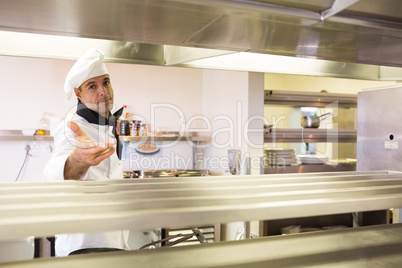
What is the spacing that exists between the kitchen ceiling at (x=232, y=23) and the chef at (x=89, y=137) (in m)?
0.51

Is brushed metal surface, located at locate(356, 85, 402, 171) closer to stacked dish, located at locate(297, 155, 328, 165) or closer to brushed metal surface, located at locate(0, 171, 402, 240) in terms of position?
stacked dish, located at locate(297, 155, 328, 165)

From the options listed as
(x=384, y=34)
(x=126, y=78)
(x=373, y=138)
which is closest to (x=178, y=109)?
(x=126, y=78)

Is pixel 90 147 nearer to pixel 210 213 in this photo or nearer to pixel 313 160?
pixel 210 213

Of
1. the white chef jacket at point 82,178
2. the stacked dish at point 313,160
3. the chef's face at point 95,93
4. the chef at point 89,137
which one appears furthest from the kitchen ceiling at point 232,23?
the stacked dish at point 313,160

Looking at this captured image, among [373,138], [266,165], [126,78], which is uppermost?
[126,78]

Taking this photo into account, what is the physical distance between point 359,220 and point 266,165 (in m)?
0.90

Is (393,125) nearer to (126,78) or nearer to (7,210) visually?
(7,210)

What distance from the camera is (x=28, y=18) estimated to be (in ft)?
1.48

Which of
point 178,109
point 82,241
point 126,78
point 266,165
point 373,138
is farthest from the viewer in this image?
point 178,109

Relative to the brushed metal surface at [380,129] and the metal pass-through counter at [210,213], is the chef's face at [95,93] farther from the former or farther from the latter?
the brushed metal surface at [380,129]

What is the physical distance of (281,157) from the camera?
2256 millimetres

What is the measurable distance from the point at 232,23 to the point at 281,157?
191 cm

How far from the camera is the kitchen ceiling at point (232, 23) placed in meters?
0.40

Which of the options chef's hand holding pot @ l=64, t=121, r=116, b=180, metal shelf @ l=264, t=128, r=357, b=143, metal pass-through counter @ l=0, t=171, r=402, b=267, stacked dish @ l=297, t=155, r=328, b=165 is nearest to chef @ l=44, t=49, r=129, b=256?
chef's hand holding pot @ l=64, t=121, r=116, b=180
